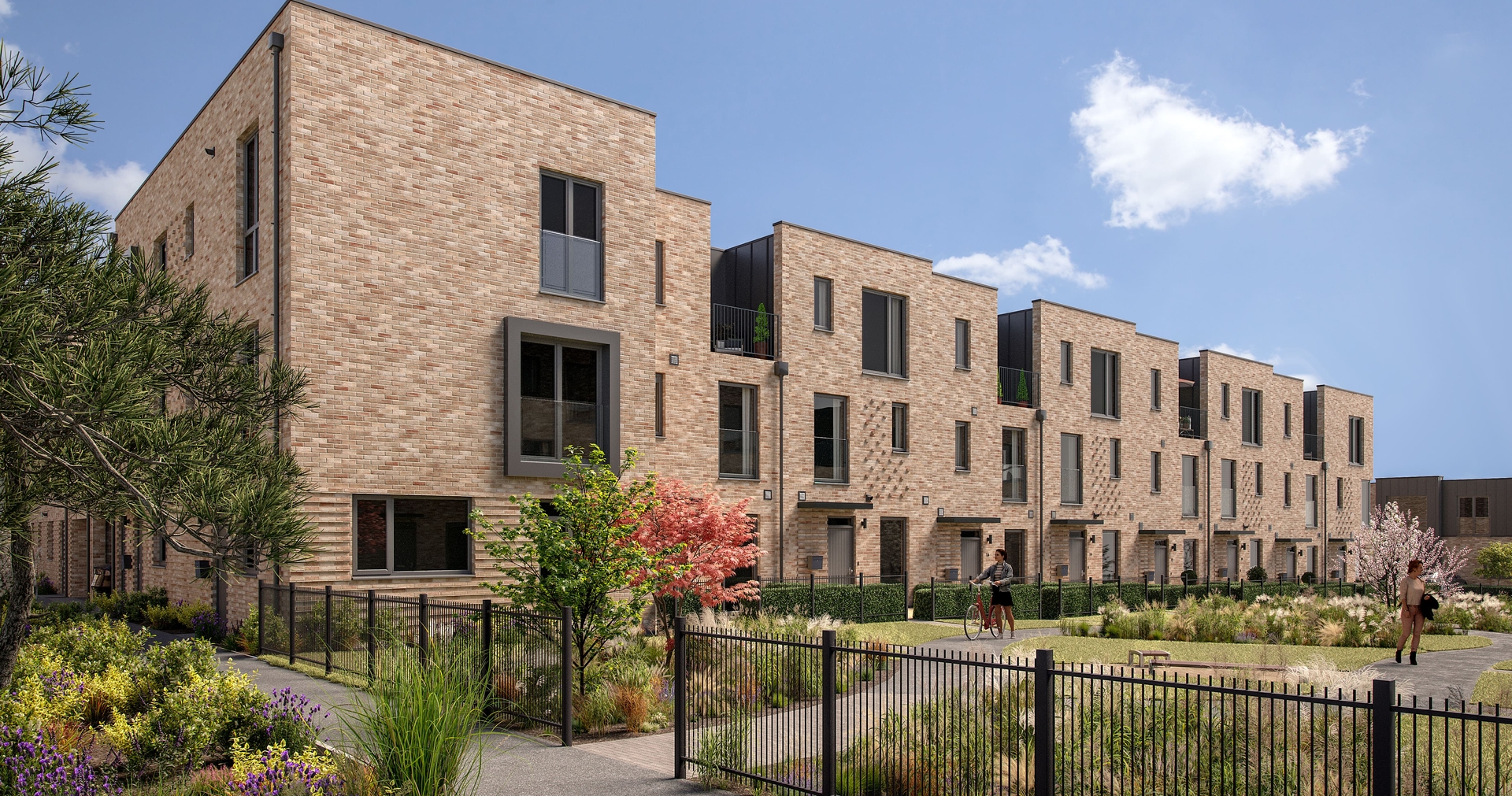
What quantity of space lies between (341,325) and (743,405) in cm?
1038

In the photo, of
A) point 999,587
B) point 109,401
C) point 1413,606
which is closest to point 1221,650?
point 1413,606

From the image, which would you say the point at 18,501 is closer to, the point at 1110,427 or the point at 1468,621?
the point at 1468,621

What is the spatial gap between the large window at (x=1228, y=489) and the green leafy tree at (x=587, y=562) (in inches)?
1368

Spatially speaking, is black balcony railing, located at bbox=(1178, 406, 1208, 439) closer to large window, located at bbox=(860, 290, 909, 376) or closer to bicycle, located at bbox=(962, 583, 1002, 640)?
large window, located at bbox=(860, 290, 909, 376)

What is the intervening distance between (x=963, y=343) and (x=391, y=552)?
61.0 feet

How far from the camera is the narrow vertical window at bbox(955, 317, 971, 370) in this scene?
102 feet

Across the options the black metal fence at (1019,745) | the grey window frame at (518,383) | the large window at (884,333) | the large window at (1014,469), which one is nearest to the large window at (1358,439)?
the large window at (1014,469)

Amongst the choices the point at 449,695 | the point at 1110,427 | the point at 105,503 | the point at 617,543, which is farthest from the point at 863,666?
the point at 1110,427

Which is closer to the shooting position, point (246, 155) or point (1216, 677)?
point (1216, 677)

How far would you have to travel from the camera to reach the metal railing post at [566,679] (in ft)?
32.6

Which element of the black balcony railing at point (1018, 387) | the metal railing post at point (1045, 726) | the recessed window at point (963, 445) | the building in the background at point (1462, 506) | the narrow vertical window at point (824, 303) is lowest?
the building in the background at point (1462, 506)

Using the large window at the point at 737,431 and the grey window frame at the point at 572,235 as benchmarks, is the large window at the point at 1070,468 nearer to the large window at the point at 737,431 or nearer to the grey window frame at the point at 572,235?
the large window at the point at 737,431

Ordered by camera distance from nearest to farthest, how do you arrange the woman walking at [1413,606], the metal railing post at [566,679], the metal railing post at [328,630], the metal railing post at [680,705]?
the metal railing post at [680,705], the metal railing post at [566,679], the metal railing post at [328,630], the woman walking at [1413,606]

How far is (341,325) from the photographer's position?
56.5ft
